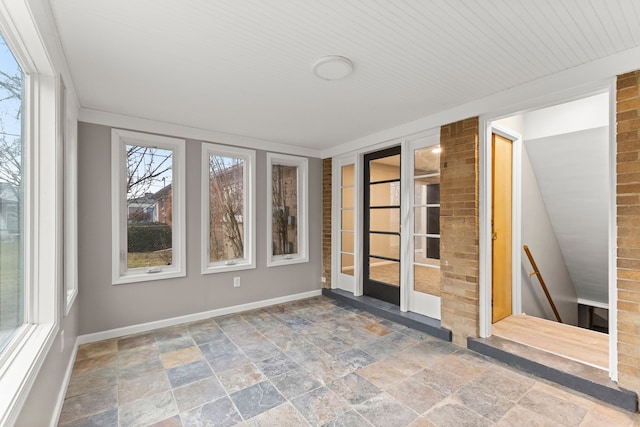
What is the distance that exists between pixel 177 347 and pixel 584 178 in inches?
198

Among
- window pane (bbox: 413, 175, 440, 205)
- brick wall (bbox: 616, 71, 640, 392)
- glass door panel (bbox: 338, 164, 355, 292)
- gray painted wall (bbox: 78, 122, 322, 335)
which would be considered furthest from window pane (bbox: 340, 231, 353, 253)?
brick wall (bbox: 616, 71, 640, 392)

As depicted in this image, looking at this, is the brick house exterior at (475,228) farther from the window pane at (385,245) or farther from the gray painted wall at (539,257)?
the gray painted wall at (539,257)

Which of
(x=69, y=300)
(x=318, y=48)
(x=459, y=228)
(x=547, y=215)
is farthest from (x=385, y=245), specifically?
(x=69, y=300)

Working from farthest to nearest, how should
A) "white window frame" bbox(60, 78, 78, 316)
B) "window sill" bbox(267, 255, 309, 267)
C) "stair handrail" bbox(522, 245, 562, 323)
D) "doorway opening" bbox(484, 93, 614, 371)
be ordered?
1. "window sill" bbox(267, 255, 309, 267)
2. "stair handrail" bbox(522, 245, 562, 323)
3. "doorway opening" bbox(484, 93, 614, 371)
4. "white window frame" bbox(60, 78, 78, 316)

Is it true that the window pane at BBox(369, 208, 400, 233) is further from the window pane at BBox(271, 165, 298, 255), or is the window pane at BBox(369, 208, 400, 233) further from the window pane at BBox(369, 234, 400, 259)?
the window pane at BBox(271, 165, 298, 255)

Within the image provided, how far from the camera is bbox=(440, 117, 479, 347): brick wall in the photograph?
2887mm

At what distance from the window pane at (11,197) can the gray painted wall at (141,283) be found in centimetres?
153

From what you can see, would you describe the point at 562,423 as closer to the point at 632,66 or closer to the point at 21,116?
the point at 632,66

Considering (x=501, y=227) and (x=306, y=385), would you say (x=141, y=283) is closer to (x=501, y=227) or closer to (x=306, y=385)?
(x=306, y=385)

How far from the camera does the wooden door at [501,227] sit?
325 centimetres

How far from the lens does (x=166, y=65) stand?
7.12 ft

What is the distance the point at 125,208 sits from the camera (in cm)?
334

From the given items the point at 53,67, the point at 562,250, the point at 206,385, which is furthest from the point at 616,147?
the point at 53,67

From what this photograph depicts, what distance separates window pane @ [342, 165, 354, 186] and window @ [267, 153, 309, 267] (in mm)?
616
